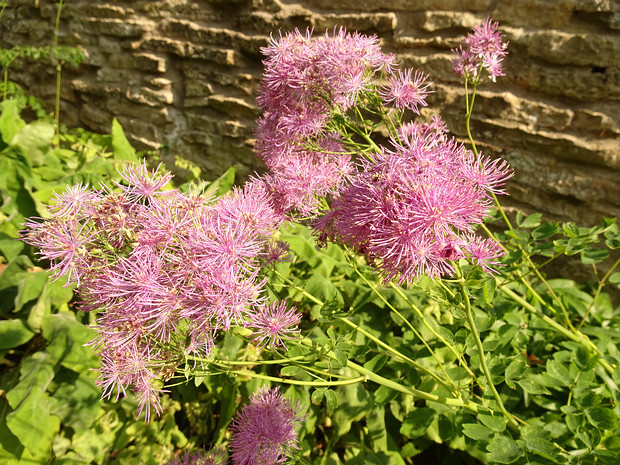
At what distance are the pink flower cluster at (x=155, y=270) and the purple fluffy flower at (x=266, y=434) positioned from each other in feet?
0.91

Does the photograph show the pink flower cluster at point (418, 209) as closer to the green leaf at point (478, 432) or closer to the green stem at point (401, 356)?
the green stem at point (401, 356)

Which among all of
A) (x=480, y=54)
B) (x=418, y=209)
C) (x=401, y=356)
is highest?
(x=480, y=54)

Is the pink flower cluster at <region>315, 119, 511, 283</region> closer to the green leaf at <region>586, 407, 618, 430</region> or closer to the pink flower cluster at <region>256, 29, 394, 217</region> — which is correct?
the pink flower cluster at <region>256, 29, 394, 217</region>

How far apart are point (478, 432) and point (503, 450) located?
59mm

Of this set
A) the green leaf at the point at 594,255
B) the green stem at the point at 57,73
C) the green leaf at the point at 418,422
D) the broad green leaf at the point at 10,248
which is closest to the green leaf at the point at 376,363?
the green leaf at the point at 418,422

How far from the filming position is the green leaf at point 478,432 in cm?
83

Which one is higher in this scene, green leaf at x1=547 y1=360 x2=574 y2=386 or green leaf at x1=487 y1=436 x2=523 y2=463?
green leaf at x1=487 y1=436 x2=523 y2=463

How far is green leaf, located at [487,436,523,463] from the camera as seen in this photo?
78cm

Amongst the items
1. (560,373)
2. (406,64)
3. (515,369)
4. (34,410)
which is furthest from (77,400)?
(406,64)

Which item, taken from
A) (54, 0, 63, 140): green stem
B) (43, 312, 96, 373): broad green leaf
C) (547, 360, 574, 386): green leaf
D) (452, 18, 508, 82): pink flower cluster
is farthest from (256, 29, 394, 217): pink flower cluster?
(54, 0, 63, 140): green stem

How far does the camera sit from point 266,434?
37.1 inches

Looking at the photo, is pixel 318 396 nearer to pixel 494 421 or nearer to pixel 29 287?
pixel 494 421

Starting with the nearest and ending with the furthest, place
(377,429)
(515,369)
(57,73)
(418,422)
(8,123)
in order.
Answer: (515,369) → (418,422) → (377,429) → (8,123) → (57,73)

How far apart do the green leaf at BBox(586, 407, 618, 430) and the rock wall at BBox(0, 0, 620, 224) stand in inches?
43.6
